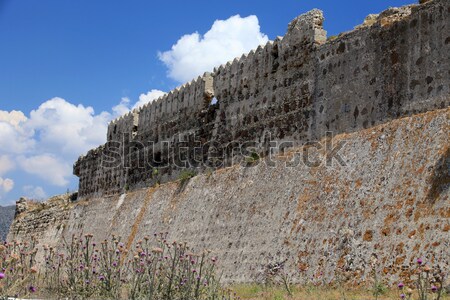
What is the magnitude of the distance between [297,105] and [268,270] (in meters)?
4.62

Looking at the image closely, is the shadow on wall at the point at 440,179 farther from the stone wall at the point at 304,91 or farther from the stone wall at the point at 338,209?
the stone wall at the point at 304,91

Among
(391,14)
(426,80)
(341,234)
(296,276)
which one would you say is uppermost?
(391,14)

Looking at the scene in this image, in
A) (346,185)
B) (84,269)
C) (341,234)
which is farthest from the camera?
(346,185)

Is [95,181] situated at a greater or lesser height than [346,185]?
greater

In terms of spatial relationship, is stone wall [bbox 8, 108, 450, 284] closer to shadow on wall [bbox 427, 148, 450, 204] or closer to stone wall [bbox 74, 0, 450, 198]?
shadow on wall [bbox 427, 148, 450, 204]

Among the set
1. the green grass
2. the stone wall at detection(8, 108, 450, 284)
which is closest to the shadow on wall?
the stone wall at detection(8, 108, 450, 284)

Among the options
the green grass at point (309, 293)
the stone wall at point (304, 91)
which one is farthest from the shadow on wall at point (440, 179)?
the green grass at point (309, 293)

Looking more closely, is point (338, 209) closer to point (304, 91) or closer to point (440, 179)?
point (440, 179)

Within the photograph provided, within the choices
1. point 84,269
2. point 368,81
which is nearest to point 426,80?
point 368,81

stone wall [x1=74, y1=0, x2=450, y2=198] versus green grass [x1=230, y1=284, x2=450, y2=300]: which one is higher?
stone wall [x1=74, y1=0, x2=450, y2=198]

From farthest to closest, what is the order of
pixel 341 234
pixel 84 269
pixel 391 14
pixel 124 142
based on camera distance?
pixel 124 142 < pixel 391 14 < pixel 341 234 < pixel 84 269

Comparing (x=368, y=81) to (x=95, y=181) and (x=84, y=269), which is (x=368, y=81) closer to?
(x=84, y=269)

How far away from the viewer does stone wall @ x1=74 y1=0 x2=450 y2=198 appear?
11.5 m

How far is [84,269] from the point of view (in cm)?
927
